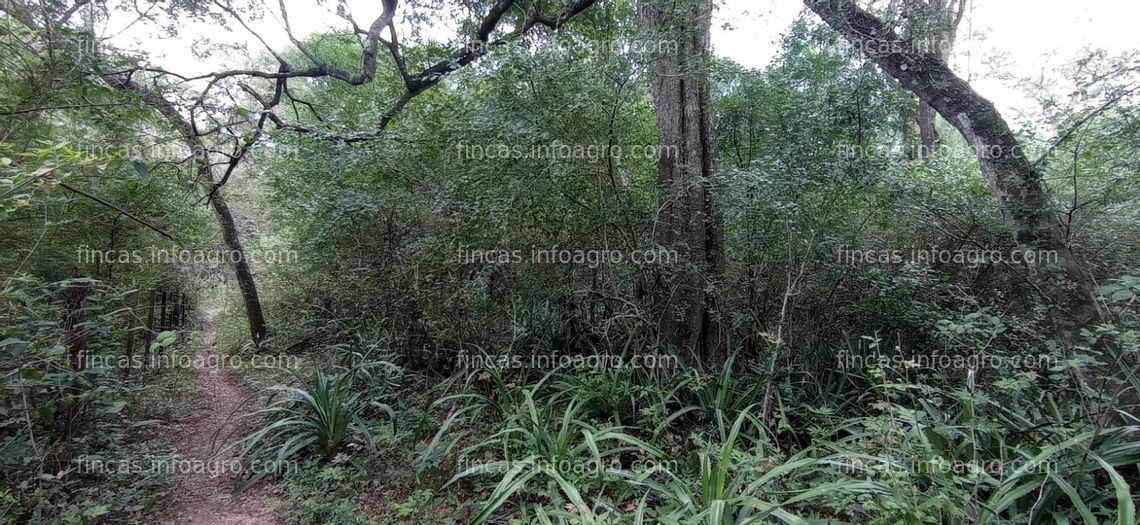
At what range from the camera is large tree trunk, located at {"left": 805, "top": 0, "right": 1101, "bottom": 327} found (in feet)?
9.68

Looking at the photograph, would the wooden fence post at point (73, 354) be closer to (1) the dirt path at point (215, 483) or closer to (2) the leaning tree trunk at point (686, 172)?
(1) the dirt path at point (215, 483)

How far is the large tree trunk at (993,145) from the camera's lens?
2.95 m

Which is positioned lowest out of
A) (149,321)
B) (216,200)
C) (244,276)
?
(149,321)

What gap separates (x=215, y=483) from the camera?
10.9 feet

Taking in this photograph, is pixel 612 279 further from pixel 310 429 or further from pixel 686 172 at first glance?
pixel 310 429

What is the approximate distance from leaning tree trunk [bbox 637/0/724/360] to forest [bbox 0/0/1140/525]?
27 mm

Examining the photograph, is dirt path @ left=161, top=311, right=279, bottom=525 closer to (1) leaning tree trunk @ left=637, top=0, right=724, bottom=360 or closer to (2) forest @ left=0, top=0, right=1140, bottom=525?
(2) forest @ left=0, top=0, right=1140, bottom=525

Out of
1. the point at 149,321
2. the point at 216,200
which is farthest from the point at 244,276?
the point at 149,321

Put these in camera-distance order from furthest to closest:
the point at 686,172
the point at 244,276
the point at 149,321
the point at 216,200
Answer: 1. the point at 244,276
2. the point at 216,200
3. the point at 149,321
4. the point at 686,172

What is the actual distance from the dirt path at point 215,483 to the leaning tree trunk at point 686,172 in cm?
305

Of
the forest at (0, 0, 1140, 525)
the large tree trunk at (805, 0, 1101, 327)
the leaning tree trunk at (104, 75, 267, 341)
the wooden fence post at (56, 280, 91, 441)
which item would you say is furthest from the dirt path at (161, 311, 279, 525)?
the large tree trunk at (805, 0, 1101, 327)

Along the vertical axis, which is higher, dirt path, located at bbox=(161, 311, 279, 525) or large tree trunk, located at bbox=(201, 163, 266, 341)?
large tree trunk, located at bbox=(201, 163, 266, 341)

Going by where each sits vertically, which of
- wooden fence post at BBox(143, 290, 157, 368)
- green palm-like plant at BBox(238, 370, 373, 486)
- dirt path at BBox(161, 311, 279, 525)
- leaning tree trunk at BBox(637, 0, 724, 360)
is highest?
leaning tree trunk at BBox(637, 0, 724, 360)

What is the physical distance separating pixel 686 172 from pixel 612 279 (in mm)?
1120
